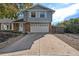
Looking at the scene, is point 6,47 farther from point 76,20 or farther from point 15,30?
point 76,20

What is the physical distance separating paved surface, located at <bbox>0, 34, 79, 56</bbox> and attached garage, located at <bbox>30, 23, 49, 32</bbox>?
14 cm

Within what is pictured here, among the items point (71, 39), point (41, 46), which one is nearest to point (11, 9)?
point (41, 46)

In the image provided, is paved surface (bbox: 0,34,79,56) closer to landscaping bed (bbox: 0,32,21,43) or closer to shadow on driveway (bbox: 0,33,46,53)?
shadow on driveway (bbox: 0,33,46,53)

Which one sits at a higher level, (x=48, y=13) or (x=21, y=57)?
(x=48, y=13)

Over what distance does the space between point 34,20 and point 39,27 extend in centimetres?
23

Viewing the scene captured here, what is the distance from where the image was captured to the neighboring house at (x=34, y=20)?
1100cm

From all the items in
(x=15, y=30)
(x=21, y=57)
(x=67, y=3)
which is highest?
(x=67, y=3)

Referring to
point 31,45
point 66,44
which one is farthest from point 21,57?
point 66,44

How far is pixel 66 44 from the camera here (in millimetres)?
10984

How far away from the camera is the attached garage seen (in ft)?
36.2

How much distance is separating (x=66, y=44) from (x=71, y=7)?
3.25 ft

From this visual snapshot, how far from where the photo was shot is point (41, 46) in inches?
433

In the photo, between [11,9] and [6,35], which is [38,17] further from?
[6,35]

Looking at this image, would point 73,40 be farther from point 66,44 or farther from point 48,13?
point 48,13
